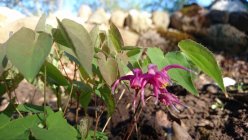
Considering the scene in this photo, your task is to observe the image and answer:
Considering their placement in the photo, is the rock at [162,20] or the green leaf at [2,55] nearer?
the green leaf at [2,55]

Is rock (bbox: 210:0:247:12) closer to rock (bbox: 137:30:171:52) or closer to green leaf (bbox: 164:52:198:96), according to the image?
rock (bbox: 137:30:171:52)

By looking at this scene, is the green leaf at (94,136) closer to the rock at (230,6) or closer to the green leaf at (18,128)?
the green leaf at (18,128)

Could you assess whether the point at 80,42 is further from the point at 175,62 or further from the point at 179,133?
the point at 179,133

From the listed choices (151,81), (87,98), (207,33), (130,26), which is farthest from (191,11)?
(151,81)

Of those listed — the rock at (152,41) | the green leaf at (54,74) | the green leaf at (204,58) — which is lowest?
the rock at (152,41)

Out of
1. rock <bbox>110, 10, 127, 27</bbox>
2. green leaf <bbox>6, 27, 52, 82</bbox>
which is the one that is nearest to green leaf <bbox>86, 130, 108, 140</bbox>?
green leaf <bbox>6, 27, 52, 82</bbox>

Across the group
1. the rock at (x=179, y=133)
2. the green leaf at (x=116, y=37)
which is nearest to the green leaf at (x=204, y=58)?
the green leaf at (x=116, y=37)
